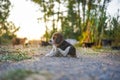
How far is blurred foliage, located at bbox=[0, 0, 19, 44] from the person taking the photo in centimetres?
3023

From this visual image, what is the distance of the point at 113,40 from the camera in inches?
968

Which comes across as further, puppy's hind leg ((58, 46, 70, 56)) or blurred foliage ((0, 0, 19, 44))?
blurred foliage ((0, 0, 19, 44))

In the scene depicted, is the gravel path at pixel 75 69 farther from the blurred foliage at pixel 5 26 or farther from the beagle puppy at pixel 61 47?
the blurred foliage at pixel 5 26

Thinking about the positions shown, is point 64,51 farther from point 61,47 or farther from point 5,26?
point 5,26

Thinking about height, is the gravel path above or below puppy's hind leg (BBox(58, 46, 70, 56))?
above

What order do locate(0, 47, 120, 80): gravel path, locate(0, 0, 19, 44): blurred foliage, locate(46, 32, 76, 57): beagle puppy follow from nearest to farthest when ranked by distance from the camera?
locate(0, 47, 120, 80): gravel path < locate(46, 32, 76, 57): beagle puppy < locate(0, 0, 19, 44): blurred foliage

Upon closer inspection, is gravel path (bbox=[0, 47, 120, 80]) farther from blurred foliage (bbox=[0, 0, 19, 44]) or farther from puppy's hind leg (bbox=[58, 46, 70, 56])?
blurred foliage (bbox=[0, 0, 19, 44])

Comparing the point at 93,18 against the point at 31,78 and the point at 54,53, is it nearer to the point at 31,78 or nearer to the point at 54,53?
the point at 54,53

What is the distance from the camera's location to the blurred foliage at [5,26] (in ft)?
99.2

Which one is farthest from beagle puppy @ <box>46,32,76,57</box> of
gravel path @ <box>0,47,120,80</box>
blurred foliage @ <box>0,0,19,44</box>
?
blurred foliage @ <box>0,0,19,44</box>

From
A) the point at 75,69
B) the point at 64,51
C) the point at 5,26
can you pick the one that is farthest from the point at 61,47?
the point at 5,26

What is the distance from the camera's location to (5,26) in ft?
105

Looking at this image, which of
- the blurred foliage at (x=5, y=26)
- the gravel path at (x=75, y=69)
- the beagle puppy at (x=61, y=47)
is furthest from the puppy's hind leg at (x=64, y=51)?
the blurred foliage at (x=5, y=26)

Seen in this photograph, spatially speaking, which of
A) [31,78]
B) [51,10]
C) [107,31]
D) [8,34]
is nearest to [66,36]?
[51,10]
